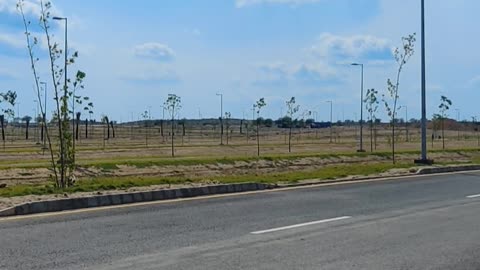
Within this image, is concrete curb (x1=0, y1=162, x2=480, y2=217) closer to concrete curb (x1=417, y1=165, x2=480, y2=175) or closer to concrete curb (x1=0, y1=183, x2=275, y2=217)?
concrete curb (x1=0, y1=183, x2=275, y2=217)

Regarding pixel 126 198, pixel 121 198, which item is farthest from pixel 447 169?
pixel 121 198

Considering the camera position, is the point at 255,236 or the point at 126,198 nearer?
the point at 255,236

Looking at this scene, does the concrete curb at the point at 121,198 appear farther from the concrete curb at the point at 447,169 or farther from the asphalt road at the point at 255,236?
the concrete curb at the point at 447,169

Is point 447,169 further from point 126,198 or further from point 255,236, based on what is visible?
point 255,236

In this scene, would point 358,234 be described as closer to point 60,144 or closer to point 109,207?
point 109,207

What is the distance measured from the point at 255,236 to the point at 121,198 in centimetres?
498

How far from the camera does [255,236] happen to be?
1066cm

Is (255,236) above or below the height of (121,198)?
below

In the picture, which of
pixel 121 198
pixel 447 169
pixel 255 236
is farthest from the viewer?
pixel 447 169

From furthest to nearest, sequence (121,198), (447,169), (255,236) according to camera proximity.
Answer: (447,169) < (121,198) < (255,236)

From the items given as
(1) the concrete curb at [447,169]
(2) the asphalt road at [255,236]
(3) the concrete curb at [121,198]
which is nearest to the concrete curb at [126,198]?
(3) the concrete curb at [121,198]

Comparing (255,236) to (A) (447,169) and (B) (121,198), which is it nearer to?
(B) (121,198)

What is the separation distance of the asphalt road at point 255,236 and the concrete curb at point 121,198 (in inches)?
26.9

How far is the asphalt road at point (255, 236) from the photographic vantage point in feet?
28.4
